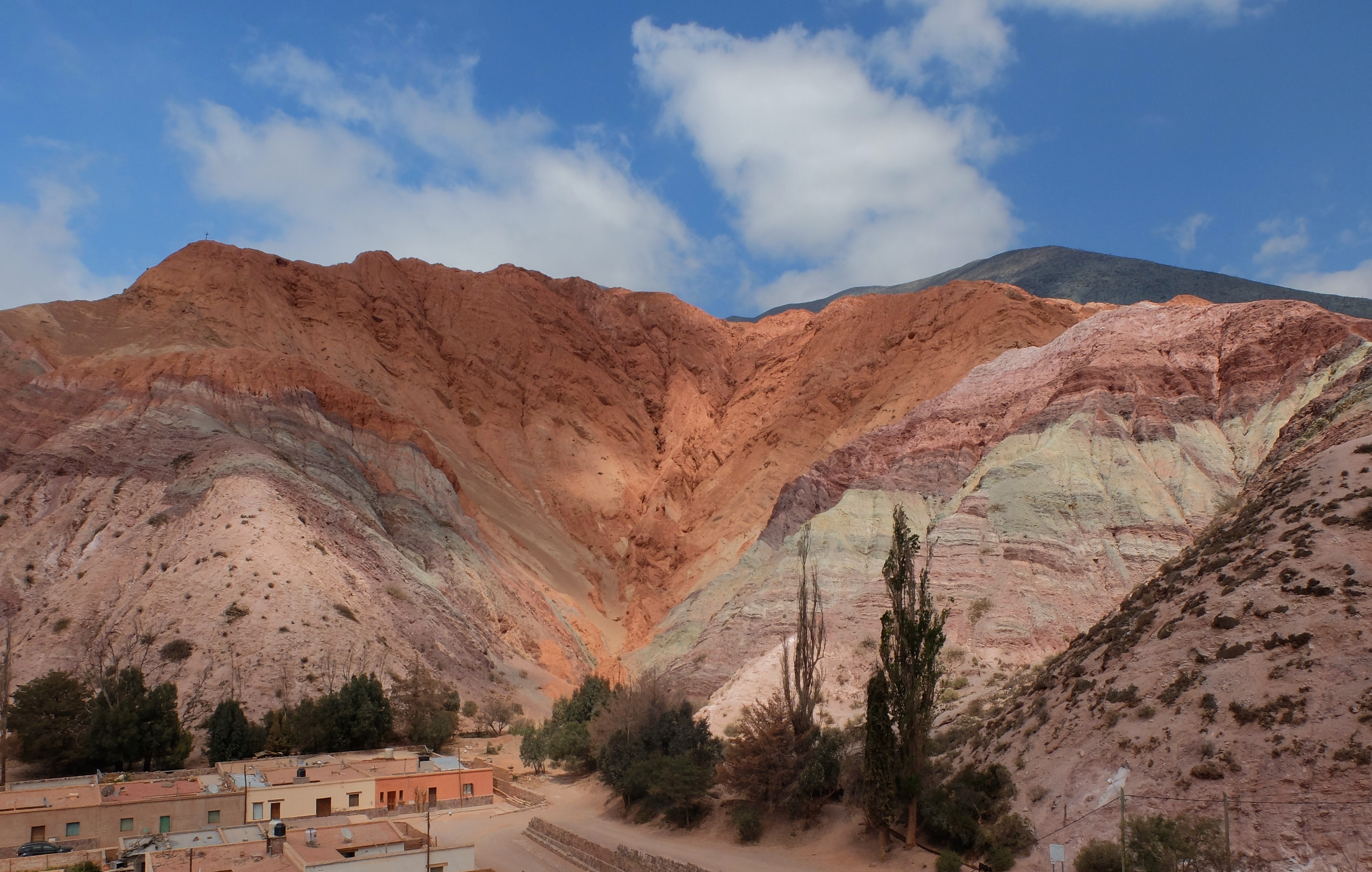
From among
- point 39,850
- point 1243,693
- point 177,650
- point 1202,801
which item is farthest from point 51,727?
point 1243,693

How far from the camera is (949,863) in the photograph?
2303 centimetres

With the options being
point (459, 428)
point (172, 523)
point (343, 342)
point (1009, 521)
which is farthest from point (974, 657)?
point (343, 342)

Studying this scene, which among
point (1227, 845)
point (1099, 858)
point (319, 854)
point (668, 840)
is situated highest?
point (1227, 845)

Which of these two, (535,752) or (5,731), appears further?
(535,752)

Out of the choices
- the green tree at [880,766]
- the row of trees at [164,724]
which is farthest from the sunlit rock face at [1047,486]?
the row of trees at [164,724]

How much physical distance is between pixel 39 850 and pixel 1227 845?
27.7m

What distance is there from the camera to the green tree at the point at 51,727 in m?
39.9

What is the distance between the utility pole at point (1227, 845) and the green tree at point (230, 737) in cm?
3590

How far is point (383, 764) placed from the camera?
133 ft

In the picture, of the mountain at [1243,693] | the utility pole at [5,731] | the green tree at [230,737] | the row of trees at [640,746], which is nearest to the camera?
the mountain at [1243,693]

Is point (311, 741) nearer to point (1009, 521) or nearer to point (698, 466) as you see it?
point (1009, 521)

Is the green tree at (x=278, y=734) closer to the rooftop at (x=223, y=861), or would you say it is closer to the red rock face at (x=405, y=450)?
the red rock face at (x=405, y=450)

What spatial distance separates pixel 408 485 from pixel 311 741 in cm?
3392

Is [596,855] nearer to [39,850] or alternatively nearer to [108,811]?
[108,811]
